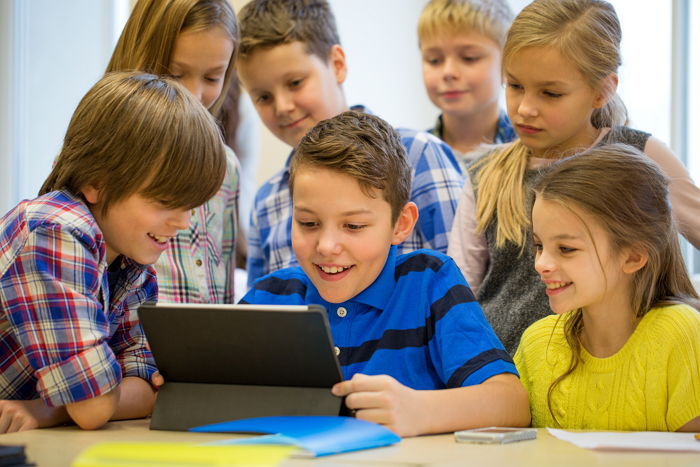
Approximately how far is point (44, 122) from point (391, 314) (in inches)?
109

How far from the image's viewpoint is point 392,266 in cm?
152

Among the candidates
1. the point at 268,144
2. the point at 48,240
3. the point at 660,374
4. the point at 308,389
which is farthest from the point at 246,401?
the point at 268,144

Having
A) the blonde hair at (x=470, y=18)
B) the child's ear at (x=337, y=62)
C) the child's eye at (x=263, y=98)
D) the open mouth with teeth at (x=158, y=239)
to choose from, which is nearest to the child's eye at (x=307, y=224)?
the open mouth with teeth at (x=158, y=239)

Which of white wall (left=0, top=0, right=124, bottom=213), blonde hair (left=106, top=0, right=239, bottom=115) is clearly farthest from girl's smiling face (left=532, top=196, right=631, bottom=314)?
white wall (left=0, top=0, right=124, bottom=213)

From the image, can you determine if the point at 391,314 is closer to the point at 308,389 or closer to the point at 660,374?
the point at 308,389

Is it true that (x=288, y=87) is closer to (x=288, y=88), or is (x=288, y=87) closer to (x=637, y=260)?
(x=288, y=88)

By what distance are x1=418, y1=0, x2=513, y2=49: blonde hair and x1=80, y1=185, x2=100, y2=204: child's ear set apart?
4.85 feet

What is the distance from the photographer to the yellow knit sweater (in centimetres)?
137

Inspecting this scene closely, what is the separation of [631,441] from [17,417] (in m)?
0.91

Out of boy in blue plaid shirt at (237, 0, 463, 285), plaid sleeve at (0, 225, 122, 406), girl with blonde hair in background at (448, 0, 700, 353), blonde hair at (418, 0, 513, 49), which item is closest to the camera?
plaid sleeve at (0, 225, 122, 406)

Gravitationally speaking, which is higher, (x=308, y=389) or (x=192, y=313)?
(x=192, y=313)

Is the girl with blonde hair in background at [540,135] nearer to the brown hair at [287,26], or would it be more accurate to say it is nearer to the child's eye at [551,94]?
the child's eye at [551,94]

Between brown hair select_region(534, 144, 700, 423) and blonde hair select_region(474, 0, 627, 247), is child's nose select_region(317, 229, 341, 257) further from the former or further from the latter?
blonde hair select_region(474, 0, 627, 247)

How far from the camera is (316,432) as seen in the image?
1.06 m
